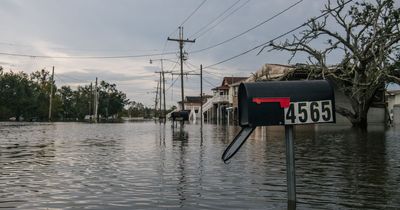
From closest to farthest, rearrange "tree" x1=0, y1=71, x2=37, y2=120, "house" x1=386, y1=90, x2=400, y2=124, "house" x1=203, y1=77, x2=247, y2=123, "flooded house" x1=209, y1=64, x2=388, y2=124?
"flooded house" x1=209, y1=64, x2=388, y2=124, "house" x1=386, y1=90, x2=400, y2=124, "house" x1=203, y1=77, x2=247, y2=123, "tree" x1=0, y1=71, x2=37, y2=120

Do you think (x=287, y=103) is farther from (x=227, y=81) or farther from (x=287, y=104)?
(x=227, y=81)

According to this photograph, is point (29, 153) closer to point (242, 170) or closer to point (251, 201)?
point (242, 170)

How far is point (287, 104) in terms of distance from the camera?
602 cm

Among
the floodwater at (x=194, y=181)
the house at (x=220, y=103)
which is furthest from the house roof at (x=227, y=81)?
the floodwater at (x=194, y=181)

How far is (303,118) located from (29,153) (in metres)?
13.0

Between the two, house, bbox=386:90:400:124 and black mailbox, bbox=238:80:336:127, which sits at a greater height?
house, bbox=386:90:400:124

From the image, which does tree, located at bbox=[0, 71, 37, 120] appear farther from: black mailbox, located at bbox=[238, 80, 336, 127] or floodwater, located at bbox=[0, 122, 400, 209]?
black mailbox, located at bbox=[238, 80, 336, 127]

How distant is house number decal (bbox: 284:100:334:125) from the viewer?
602 centimetres

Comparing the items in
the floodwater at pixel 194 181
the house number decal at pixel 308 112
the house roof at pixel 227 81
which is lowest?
the floodwater at pixel 194 181

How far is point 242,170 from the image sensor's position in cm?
1176

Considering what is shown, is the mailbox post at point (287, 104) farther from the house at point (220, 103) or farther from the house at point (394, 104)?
the house at point (220, 103)

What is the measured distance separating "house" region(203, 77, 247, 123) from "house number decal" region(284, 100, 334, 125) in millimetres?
80530

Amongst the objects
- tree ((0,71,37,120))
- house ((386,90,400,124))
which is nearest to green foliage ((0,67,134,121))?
tree ((0,71,37,120))

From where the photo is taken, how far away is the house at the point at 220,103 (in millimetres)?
90231
